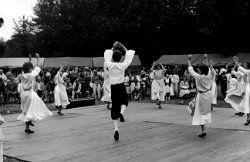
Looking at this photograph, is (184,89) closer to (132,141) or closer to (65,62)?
(132,141)

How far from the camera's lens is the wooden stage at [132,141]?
6602 millimetres

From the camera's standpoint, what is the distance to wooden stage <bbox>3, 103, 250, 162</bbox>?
6602 mm

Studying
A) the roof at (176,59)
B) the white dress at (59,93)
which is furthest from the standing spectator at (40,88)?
the roof at (176,59)

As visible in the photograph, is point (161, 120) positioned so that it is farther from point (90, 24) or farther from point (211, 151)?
point (90, 24)

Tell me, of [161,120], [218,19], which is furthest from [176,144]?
[218,19]

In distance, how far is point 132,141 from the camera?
7.98 meters

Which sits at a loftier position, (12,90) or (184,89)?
(12,90)

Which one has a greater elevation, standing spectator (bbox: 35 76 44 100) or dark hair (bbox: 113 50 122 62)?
dark hair (bbox: 113 50 122 62)

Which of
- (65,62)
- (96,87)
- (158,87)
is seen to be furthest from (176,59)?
(158,87)

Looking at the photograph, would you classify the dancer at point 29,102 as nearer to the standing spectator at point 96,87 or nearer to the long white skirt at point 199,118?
the long white skirt at point 199,118

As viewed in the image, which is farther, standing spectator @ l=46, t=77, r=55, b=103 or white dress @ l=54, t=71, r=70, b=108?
standing spectator @ l=46, t=77, r=55, b=103

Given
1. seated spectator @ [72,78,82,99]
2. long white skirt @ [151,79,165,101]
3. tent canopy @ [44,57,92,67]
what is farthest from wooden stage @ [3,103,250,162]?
tent canopy @ [44,57,92,67]

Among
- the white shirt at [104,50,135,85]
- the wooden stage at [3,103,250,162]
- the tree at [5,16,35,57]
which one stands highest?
the tree at [5,16,35,57]

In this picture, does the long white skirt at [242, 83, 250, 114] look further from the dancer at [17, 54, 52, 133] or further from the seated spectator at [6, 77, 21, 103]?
the seated spectator at [6, 77, 21, 103]
